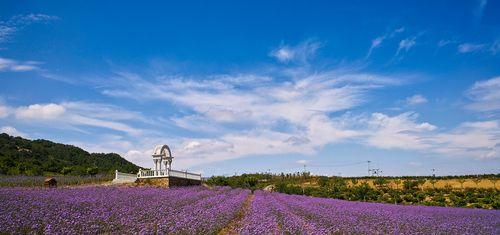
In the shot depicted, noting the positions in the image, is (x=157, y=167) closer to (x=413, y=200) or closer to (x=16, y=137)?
(x=413, y=200)

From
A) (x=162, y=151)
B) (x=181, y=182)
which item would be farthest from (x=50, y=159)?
(x=181, y=182)

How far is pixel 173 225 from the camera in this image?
7797 millimetres

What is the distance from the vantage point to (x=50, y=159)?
41.8 metres

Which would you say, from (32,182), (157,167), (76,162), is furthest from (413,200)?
(76,162)

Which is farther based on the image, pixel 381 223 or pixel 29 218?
pixel 381 223

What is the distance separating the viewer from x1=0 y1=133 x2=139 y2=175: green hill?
2984cm

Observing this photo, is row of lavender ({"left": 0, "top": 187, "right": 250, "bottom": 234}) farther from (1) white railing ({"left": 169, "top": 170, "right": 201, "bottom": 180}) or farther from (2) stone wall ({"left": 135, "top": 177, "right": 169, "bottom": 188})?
(1) white railing ({"left": 169, "top": 170, "right": 201, "bottom": 180})

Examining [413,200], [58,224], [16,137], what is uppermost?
[16,137]

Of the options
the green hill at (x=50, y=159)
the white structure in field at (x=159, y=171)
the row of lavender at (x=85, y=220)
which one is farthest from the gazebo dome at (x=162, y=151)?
the row of lavender at (x=85, y=220)

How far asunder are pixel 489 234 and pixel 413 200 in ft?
79.3

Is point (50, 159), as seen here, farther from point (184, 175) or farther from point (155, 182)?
point (155, 182)

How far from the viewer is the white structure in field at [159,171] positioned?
2581 cm

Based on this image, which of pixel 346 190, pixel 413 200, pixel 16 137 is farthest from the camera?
pixel 16 137

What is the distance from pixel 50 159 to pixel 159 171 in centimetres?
2135
